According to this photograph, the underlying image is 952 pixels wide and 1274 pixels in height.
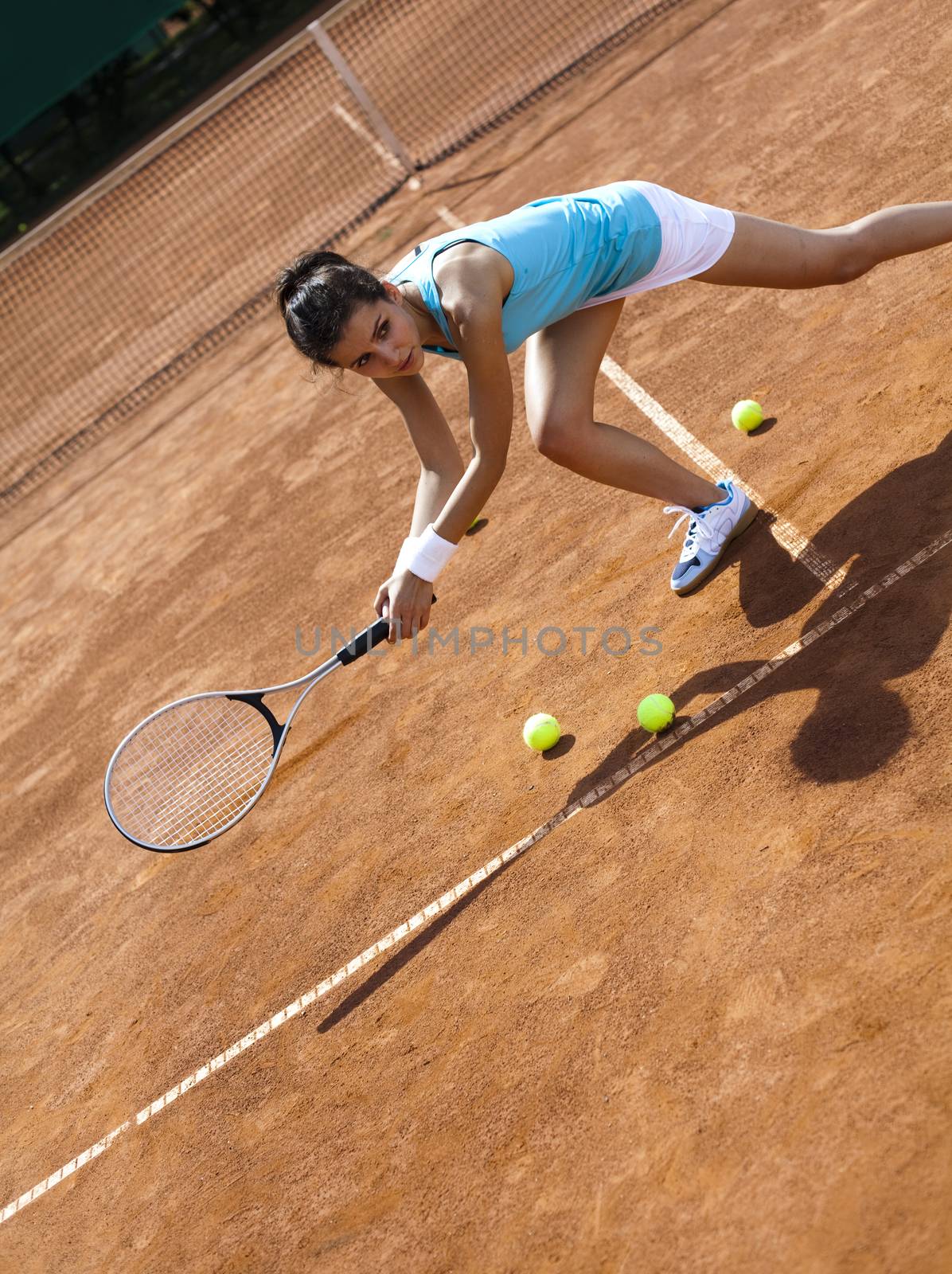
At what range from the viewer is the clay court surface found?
286 centimetres

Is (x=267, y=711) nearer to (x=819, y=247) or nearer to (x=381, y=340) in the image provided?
(x=381, y=340)

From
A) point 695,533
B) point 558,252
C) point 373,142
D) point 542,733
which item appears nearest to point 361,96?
point 373,142

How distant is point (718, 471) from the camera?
185 inches

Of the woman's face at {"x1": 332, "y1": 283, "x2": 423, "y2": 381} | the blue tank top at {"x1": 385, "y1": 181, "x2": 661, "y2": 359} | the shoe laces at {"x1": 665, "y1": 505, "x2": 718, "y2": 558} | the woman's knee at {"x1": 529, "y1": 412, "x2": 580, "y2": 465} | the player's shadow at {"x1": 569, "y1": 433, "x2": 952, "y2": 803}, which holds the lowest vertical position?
the player's shadow at {"x1": 569, "y1": 433, "x2": 952, "y2": 803}

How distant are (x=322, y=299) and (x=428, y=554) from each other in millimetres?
886

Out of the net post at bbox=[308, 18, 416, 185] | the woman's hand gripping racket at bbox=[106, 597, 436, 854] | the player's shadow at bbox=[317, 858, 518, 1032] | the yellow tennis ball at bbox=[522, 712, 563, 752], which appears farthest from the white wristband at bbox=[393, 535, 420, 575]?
the net post at bbox=[308, 18, 416, 185]

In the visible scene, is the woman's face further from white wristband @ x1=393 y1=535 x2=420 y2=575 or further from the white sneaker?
the white sneaker

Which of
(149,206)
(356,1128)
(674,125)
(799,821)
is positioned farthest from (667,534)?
(149,206)

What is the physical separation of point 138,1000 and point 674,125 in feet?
21.5

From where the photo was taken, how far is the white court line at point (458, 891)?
3.78 metres

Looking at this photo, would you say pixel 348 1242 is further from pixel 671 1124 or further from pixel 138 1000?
pixel 138 1000

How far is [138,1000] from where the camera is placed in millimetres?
4168

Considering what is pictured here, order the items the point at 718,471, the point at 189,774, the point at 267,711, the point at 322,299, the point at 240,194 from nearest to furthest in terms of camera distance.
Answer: the point at 322,299, the point at 267,711, the point at 189,774, the point at 718,471, the point at 240,194

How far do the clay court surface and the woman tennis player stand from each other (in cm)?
62
